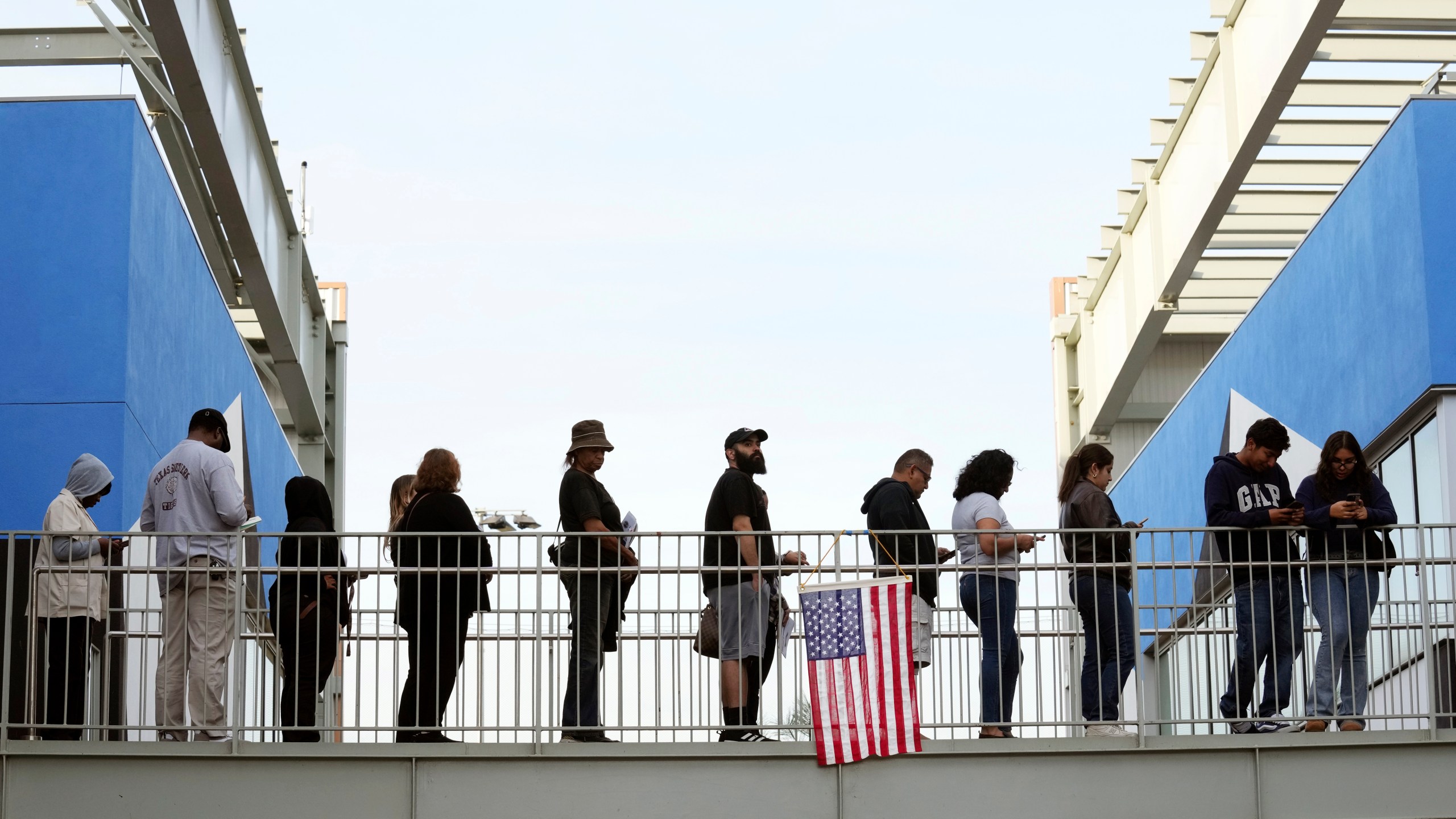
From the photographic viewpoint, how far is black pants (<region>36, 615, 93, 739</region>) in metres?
10.9

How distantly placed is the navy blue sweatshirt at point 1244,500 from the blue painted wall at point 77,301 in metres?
8.67

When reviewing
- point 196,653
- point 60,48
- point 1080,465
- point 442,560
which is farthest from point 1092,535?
point 60,48

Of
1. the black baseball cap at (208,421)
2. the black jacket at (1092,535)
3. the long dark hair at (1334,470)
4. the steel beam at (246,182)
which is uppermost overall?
the steel beam at (246,182)

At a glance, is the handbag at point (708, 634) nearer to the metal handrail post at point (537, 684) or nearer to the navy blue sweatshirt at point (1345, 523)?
the metal handrail post at point (537, 684)

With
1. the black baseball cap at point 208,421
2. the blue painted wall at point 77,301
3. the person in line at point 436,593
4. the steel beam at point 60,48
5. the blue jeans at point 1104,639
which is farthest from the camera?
the steel beam at point 60,48

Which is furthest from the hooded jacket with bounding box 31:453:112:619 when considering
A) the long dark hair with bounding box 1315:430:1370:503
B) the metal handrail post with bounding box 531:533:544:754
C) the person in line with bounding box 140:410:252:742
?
the long dark hair with bounding box 1315:430:1370:503

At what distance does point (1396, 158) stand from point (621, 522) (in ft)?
24.2

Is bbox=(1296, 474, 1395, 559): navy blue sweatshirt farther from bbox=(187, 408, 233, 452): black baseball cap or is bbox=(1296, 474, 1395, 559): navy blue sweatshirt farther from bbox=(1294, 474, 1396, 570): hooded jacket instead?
bbox=(187, 408, 233, 452): black baseball cap

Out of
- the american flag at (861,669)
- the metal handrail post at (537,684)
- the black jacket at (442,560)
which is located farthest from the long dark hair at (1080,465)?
the black jacket at (442,560)

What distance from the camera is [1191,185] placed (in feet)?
72.1

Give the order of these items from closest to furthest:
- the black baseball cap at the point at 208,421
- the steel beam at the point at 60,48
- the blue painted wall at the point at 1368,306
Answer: the black baseball cap at the point at 208,421 < the blue painted wall at the point at 1368,306 < the steel beam at the point at 60,48

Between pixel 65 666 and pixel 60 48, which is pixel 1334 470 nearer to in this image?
pixel 65 666

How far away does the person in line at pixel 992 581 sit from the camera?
11.0 metres

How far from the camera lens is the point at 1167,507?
76.7 feet
